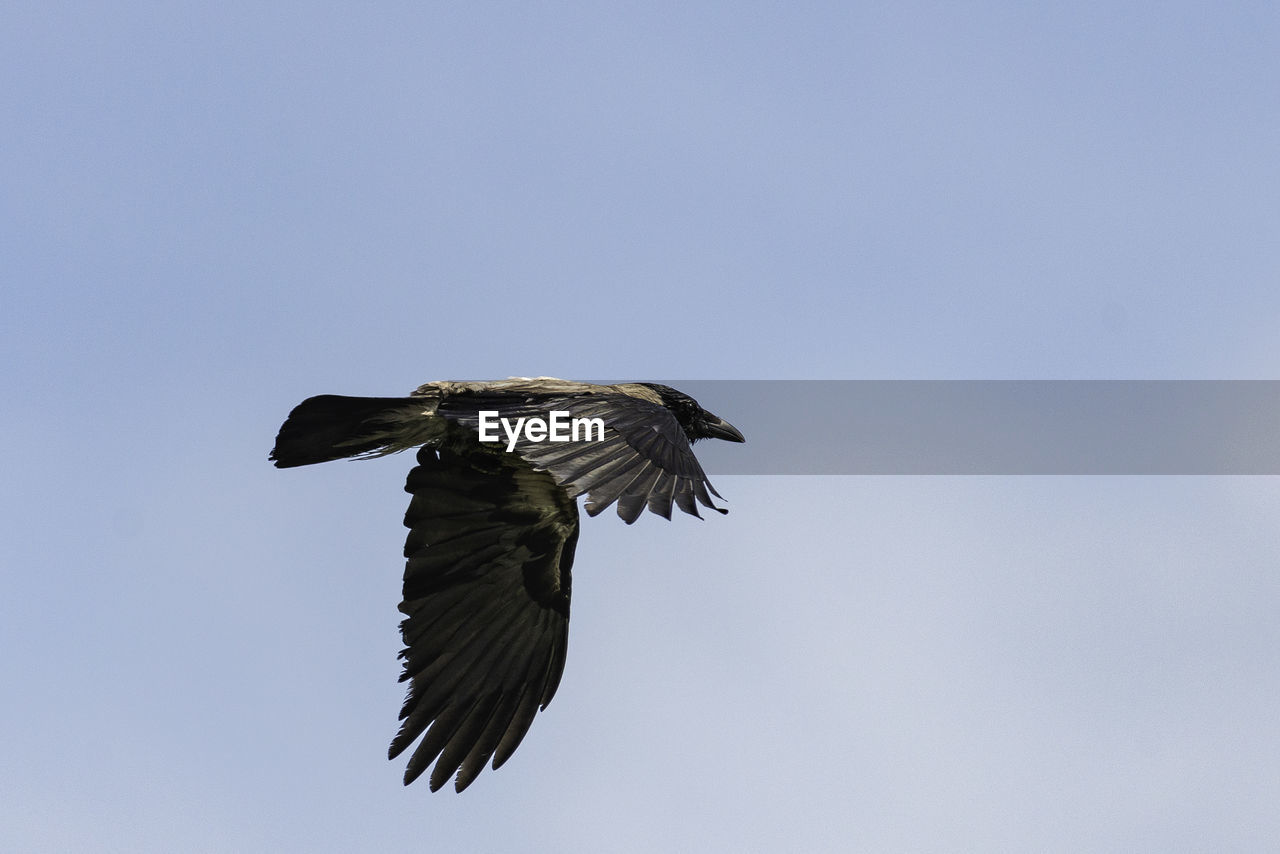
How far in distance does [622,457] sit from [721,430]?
112 inches

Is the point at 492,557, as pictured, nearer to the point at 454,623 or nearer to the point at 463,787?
the point at 454,623

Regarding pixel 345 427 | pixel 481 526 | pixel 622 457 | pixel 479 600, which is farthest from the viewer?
pixel 481 526

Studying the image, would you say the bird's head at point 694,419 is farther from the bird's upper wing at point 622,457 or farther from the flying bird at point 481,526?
the bird's upper wing at point 622,457

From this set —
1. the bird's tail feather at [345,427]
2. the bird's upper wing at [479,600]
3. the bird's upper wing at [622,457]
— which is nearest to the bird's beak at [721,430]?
the bird's upper wing at [479,600]

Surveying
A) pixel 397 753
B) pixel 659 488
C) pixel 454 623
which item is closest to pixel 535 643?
pixel 454 623

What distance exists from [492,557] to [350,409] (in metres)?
1.50

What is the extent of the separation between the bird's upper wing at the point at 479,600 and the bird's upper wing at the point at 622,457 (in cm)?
94

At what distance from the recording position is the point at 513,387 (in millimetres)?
8836

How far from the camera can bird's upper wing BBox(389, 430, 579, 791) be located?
9.00 metres

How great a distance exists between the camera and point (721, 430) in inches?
400

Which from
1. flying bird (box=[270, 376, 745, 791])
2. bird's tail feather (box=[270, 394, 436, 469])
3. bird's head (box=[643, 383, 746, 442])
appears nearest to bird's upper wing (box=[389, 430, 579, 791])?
flying bird (box=[270, 376, 745, 791])

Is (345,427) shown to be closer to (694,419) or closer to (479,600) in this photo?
(479,600)

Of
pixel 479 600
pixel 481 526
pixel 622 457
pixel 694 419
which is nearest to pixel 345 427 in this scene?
pixel 481 526

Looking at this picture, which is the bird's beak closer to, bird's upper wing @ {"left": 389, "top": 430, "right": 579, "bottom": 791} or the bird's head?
the bird's head
